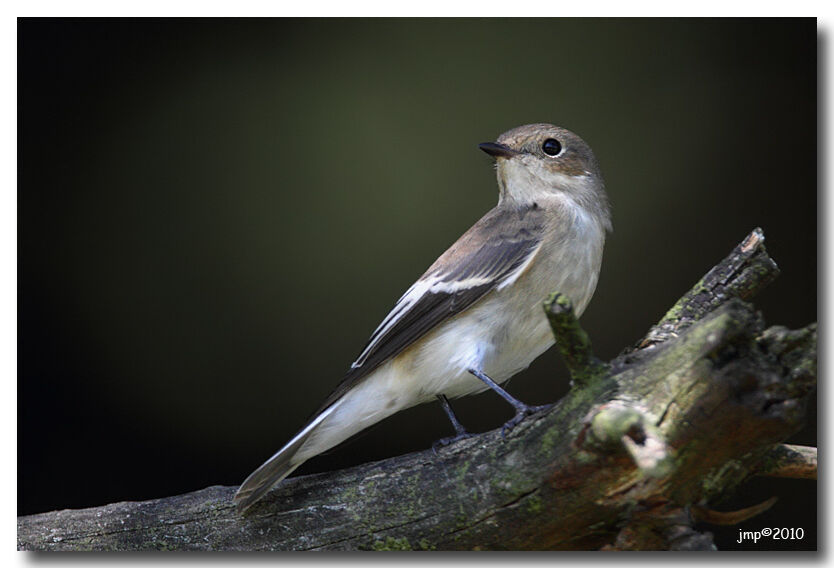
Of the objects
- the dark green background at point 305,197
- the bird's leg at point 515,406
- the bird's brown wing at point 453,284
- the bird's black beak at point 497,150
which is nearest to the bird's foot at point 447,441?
the bird's leg at point 515,406

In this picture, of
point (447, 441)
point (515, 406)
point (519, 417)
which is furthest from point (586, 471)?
point (447, 441)

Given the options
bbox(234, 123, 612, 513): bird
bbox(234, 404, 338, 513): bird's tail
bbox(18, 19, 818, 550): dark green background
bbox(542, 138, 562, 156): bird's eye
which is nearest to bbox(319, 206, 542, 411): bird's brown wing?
bbox(234, 123, 612, 513): bird

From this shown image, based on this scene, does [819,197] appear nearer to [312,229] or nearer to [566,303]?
[566,303]

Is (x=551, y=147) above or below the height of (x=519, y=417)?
above

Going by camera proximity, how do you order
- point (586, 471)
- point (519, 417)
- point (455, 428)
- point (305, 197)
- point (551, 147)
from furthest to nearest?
point (305, 197) < point (551, 147) < point (455, 428) < point (519, 417) < point (586, 471)

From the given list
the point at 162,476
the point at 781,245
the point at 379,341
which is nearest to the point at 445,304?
the point at 379,341

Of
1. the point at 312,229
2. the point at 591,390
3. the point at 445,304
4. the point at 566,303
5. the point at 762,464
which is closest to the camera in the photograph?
the point at 566,303

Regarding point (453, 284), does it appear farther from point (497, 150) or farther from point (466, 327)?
point (497, 150)
